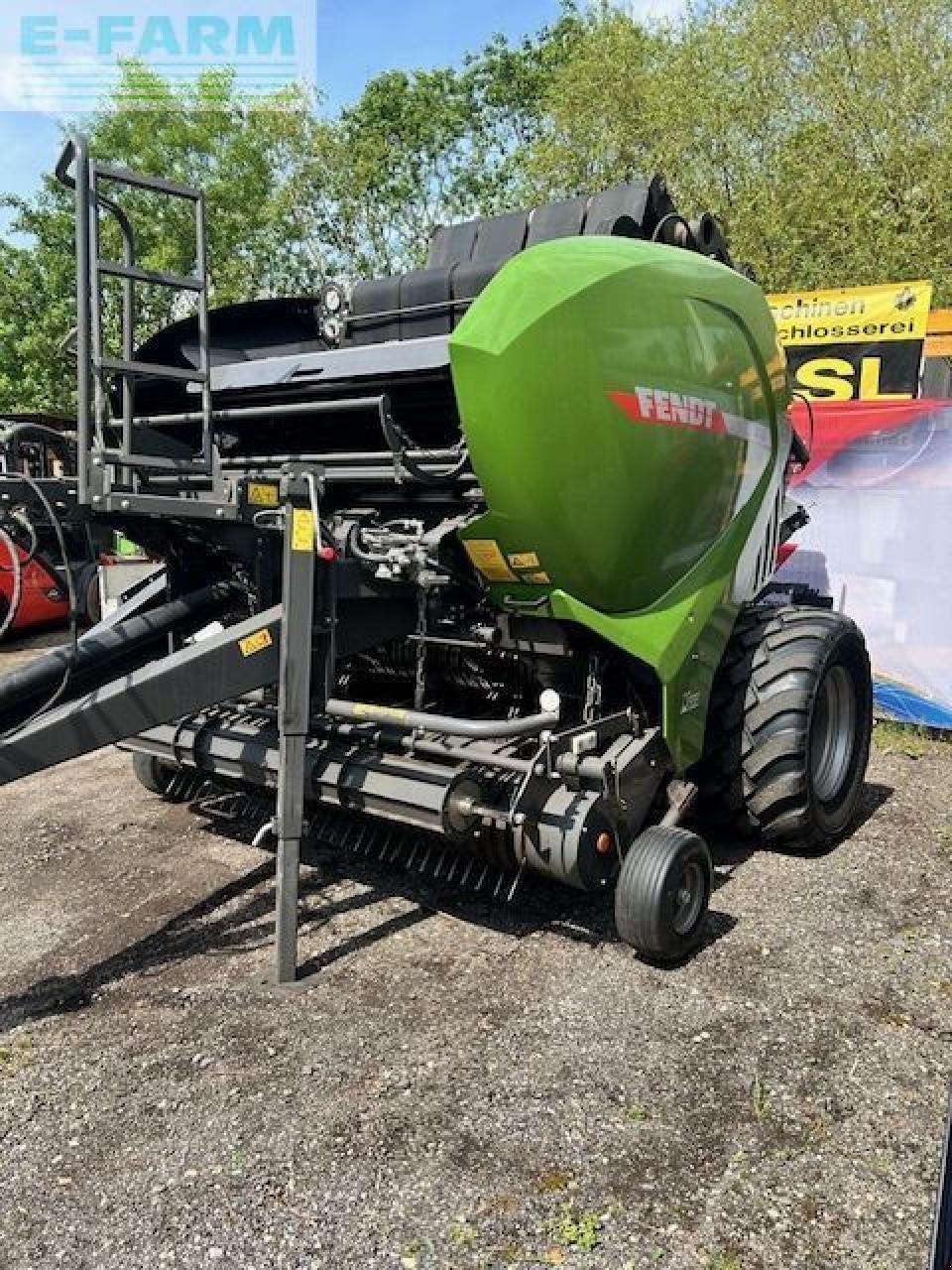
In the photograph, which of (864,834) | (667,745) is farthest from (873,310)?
(667,745)

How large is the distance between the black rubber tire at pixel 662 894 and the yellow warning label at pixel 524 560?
3.18 ft

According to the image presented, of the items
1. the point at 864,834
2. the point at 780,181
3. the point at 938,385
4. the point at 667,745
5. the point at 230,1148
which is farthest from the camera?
the point at 780,181

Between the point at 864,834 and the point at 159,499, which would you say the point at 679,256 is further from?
the point at 864,834

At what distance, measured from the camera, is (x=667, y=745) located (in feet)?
11.9

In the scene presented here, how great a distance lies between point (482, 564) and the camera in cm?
341

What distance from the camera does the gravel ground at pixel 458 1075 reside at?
216 centimetres

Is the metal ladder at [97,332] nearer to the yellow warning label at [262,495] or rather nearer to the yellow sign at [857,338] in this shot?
the yellow warning label at [262,495]

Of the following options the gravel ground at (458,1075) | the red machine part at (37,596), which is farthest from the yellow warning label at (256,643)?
the red machine part at (37,596)

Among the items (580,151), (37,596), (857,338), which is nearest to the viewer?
(37,596)

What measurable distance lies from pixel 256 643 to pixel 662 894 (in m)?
1.51

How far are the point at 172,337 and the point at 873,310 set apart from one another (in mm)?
9063

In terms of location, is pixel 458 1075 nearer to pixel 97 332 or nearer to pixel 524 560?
pixel 524 560

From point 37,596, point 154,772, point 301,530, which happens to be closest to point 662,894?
point 301,530

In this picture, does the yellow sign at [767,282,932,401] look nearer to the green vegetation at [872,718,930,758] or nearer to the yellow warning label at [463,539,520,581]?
the green vegetation at [872,718,930,758]
